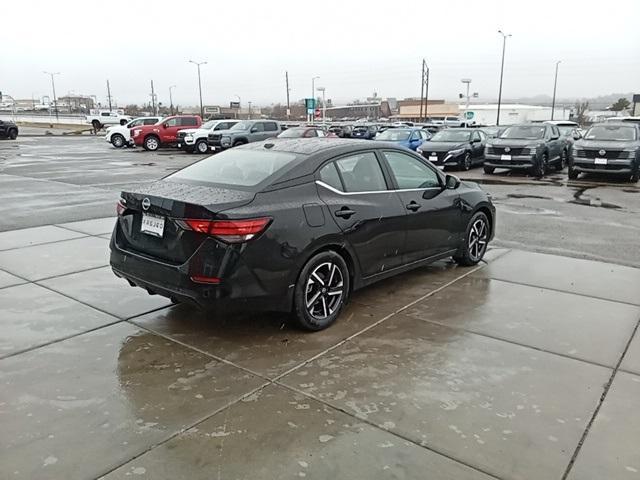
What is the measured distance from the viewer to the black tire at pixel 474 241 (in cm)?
647

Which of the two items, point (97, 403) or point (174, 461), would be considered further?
point (97, 403)

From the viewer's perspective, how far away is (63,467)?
286cm

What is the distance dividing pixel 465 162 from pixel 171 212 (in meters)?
16.2

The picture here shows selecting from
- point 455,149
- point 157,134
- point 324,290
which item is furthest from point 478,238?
point 157,134

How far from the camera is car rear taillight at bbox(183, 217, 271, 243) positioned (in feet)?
13.1

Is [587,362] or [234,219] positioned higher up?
[234,219]

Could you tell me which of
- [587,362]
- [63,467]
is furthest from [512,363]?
[63,467]

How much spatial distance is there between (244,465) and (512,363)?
86.9 inches

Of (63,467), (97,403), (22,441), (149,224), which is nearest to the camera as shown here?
(63,467)

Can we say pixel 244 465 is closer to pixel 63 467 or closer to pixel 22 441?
pixel 63 467

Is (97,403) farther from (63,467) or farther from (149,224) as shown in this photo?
(149,224)

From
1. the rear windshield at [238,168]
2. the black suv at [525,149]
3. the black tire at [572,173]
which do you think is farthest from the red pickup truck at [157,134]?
the rear windshield at [238,168]

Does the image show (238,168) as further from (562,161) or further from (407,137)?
(407,137)

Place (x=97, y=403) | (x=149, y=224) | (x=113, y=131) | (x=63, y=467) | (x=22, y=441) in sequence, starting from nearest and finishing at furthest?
(x=63, y=467), (x=22, y=441), (x=97, y=403), (x=149, y=224), (x=113, y=131)
